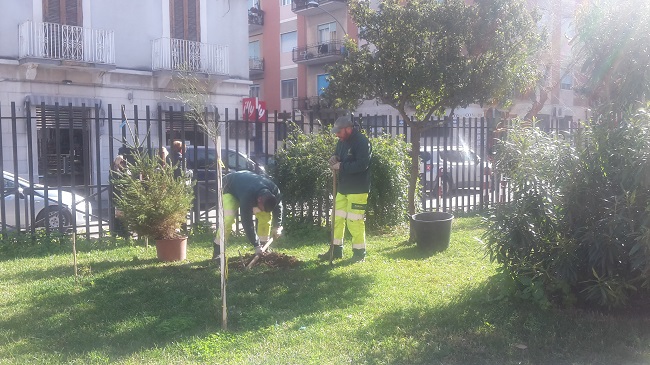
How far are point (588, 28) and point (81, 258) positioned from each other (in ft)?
21.6

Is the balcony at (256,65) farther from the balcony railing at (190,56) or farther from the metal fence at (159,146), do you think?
the metal fence at (159,146)

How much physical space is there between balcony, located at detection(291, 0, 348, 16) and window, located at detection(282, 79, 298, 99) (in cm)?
398

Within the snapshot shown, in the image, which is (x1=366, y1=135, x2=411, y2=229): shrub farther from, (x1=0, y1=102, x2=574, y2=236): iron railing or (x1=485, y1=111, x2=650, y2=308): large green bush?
(x1=485, y1=111, x2=650, y2=308): large green bush

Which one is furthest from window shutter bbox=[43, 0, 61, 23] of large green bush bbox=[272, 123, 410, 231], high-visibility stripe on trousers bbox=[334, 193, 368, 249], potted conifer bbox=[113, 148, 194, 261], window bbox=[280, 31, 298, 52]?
window bbox=[280, 31, 298, 52]

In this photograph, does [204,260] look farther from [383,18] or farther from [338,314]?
[383,18]

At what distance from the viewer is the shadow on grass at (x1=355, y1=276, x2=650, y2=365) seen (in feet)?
15.4

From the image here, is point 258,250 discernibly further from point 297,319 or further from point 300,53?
point 300,53

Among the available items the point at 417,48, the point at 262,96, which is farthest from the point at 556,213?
the point at 262,96

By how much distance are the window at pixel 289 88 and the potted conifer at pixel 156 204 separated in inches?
1120

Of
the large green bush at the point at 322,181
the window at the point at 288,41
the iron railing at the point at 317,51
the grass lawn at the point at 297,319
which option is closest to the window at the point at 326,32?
the iron railing at the point at 317,51

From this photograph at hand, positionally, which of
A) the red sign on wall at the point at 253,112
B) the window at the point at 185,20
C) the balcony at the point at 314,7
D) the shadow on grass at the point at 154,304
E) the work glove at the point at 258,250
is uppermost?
the balcony at the point at 314,7

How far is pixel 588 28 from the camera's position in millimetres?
6094

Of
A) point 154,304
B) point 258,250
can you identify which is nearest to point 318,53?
point 258,250

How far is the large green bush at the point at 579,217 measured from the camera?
5.04m
